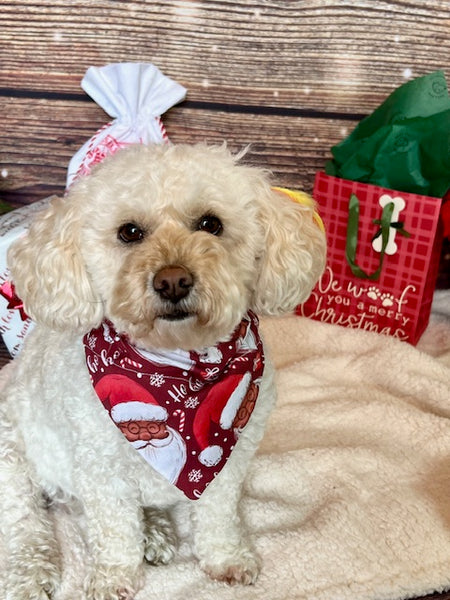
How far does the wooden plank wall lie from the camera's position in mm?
1859

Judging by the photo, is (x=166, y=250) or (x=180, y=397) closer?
(x=166, y=250)

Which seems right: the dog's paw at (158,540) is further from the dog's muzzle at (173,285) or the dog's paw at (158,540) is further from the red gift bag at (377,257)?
the red gift bag at (377,257)

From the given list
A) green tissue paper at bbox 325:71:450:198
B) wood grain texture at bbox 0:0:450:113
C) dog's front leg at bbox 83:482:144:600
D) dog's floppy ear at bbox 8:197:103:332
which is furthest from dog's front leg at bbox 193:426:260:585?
wood grain texture at bbox 0:0:450:113

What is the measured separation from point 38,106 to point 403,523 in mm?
1451


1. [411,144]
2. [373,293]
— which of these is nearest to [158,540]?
[373,293]

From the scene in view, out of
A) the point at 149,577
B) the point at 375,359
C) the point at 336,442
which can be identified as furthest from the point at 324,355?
the point at 149,577

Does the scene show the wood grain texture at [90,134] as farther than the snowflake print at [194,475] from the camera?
Yes

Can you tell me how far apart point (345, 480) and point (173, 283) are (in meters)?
0.68

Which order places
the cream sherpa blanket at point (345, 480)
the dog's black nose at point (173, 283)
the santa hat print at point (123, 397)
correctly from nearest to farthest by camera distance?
1. the dog's black nose at point (173, 283)
2. the santa hat print at point (123, 397)
3. the cream sherpa blanket at point (345, 480)

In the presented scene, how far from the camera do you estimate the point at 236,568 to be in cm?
123

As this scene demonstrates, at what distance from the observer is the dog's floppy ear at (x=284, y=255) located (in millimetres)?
1151

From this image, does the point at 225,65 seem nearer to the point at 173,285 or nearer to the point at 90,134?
the point at 90,134

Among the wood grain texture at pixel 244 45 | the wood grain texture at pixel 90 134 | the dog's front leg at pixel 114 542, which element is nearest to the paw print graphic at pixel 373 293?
the wood grain texture at pixel 90 134

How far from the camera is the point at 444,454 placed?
4.98 ft
